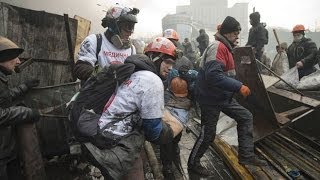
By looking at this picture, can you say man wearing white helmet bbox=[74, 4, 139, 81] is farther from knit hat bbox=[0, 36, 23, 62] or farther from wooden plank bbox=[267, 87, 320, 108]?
wooden plank bbox=[267, 87, 320, 108]

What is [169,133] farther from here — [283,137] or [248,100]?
[283,137]

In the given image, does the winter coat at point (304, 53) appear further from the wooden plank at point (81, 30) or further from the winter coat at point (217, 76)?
the wooden plank at point (81, 30)

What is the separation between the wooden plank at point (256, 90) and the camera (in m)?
4.47

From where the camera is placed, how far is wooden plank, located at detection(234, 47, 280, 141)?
14.7ft

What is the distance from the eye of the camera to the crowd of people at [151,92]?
247 cm

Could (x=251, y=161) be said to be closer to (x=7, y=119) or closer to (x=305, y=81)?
(x=305, y=81)

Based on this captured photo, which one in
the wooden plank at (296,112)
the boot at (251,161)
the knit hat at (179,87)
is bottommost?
the boot at (251,161)

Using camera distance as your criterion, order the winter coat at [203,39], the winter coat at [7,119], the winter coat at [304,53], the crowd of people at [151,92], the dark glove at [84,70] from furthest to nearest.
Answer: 1. the winter coat at [203,39]
2. the winter coat at [304,53]
3. the dark glove at [84,70]
4. the winter coat at [7,119]
5. the crowd of people at [151,92]

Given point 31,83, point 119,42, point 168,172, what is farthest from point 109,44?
point 168,172

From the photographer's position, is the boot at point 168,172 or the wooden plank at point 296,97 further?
the wooden plank at point 296,97

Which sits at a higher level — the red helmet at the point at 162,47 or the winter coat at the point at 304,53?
the red helmet at the point at 162,47

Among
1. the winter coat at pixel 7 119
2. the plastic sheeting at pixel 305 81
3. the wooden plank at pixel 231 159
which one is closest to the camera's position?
the winter coat at pixel 7 119

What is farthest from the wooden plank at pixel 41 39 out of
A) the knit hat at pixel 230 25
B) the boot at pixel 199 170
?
the boot at pixel 199 170

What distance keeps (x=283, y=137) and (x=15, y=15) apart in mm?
4878
